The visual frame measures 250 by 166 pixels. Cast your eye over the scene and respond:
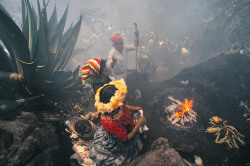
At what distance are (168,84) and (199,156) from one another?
3.72m

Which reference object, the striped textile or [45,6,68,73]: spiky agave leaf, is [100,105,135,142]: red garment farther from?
[45,6,68,73]: spiky agave leaf

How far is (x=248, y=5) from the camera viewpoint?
33.9 ft

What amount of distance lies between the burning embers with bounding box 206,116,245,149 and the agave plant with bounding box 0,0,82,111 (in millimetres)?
4280

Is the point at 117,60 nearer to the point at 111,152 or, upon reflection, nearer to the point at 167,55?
the point at 111,152

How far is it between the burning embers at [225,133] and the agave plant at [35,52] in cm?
428

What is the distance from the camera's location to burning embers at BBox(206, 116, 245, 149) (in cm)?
272

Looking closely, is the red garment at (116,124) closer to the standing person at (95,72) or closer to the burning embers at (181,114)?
the standing person at (95,72)

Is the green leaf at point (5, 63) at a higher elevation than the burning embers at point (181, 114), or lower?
higher

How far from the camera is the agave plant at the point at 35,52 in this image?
7.46 feet

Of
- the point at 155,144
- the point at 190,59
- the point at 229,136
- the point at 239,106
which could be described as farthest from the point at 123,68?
the point at 190,59

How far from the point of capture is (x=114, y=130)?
1.99 metres

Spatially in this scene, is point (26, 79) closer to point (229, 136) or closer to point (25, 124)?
point (25, 124)

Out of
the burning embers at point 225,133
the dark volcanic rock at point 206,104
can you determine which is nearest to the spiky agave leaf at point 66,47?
the dark volcanic rock at point 206,104

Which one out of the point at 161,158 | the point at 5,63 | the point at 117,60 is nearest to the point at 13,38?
the point at 5,63
